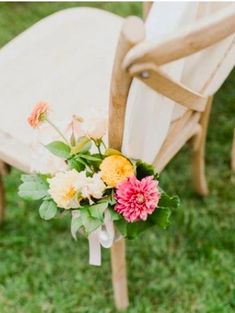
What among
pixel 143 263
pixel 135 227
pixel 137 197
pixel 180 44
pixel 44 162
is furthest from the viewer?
pixel 143 263

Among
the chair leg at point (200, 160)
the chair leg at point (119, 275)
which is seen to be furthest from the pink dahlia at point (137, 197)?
the chair leg at point (200, 160)

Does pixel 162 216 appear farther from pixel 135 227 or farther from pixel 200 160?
pixel 200 160

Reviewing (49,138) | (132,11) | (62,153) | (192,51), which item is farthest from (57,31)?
(132,11)

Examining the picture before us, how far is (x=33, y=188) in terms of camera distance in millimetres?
1234

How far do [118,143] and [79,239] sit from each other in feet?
2.44

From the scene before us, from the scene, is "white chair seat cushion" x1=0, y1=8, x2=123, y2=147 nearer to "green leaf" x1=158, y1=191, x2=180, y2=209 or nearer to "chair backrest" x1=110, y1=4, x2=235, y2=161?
"green leaf" x1=158, y1=191, x2=180, y2=209

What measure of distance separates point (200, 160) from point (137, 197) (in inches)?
29.4

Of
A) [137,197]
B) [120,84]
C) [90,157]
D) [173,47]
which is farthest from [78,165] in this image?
[173,47]

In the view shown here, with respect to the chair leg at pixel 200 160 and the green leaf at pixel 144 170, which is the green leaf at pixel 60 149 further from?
the chair leg at pixel 200 160

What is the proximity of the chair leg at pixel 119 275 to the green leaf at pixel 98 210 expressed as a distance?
0.32 metres

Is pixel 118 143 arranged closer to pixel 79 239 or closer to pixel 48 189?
pixel 48 189

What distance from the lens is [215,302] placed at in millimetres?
1688

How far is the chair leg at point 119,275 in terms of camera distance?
1.51 meters

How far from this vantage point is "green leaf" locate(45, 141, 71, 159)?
1.22 meters
